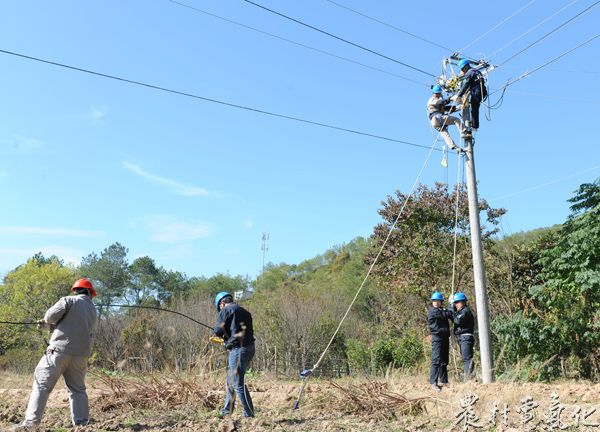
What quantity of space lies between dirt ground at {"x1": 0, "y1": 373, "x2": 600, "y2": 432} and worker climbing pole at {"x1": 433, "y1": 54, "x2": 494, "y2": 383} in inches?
51.1

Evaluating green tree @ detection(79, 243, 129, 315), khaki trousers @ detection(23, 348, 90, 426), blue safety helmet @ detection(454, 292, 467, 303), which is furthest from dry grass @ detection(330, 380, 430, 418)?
green tree @ detection(79, 243, 129, 315)

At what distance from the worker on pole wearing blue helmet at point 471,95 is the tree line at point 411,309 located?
188 centimetres

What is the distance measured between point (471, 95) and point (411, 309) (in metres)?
9.77

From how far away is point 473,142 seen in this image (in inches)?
407

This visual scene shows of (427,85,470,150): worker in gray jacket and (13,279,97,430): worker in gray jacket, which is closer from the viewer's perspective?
(13,279,97,430): worker in gray jacket

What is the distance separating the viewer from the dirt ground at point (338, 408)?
21.9 feet

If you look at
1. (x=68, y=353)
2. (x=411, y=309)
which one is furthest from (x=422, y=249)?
(x=68, y=353)

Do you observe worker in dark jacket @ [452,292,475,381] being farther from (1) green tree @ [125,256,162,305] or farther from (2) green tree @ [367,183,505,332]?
Answer: (1) green tree @ [125,256,162,305]

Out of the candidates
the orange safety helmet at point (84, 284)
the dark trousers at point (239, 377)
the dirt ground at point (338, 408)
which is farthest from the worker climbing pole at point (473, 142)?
the orange safety helmet at point (84, 284)

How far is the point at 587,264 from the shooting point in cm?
1166

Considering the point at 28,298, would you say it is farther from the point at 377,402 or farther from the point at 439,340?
the point at 377,402

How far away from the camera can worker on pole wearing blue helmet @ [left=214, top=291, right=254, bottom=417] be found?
7.50 m

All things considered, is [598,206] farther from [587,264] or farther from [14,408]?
[14,408]

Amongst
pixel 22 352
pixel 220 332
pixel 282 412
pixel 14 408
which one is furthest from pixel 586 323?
pixel 22 352
